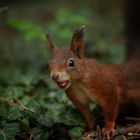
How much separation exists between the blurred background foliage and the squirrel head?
0.59 metres

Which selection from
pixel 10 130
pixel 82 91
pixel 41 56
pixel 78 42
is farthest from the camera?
pixel 41 56

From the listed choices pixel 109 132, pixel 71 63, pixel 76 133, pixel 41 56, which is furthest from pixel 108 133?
pixel 41 56

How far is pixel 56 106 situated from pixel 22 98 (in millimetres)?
461

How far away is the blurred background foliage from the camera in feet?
22.3

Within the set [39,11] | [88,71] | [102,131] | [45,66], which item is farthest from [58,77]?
[39,11]

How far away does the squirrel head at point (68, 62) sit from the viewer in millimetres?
6488

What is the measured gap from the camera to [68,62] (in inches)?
261

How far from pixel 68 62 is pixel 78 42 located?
281 millimetres

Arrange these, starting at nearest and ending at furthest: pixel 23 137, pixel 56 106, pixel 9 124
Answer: pixel 9 124 < pixel 23 137 < pixel 56 106

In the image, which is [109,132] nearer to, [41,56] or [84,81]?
[84,81]

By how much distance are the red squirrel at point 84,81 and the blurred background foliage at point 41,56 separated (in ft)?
0.96

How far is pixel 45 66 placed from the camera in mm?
10625

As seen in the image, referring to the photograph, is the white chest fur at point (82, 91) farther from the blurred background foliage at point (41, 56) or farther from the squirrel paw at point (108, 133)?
the squirrel paw at point (108, 133)

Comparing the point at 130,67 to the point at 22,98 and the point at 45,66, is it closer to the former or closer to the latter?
the point at 22,98
